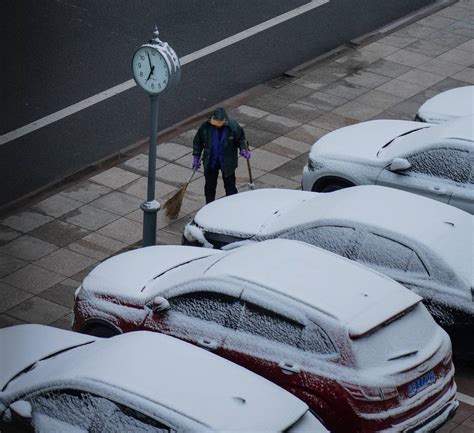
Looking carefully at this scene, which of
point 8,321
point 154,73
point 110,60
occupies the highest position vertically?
point 154,73

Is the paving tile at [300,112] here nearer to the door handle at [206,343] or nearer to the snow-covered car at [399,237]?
the snow-covered car at [399,237]

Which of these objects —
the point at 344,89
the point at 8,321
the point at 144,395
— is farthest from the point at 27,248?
the point at 344,89

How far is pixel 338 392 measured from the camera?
9578 mm

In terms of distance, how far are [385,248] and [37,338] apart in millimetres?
3568

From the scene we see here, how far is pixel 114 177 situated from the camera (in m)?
15.8

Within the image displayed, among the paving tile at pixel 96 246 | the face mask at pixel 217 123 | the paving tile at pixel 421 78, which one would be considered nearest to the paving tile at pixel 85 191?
the paving tile at pixel 96 246

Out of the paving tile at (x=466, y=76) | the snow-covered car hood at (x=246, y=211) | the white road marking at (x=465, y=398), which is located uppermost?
the snow-covered car hood at (x=246, y=211)

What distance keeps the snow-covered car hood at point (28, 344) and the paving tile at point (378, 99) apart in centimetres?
933

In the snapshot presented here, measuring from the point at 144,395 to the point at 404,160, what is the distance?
21.1 ft

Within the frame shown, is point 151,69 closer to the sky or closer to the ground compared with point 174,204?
closer to the sky

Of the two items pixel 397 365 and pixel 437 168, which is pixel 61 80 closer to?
pixel 437 168

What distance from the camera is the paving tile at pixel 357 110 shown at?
1809 centimetres

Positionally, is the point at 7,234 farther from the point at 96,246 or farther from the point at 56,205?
the point at 96,246

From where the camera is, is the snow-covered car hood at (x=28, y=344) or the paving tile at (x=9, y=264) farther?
the paving tile at (x=9, y=264)
